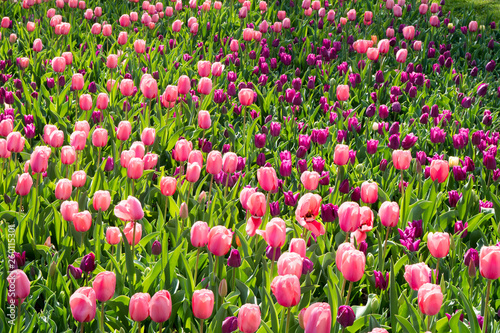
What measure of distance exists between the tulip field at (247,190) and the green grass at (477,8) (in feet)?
5.12

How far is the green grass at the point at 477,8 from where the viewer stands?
8.00m

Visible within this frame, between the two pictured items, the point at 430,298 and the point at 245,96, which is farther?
the point at 245,96

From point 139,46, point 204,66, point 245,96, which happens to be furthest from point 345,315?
point 139,46

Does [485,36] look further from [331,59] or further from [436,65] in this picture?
[331,59]

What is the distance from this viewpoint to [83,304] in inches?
72.0

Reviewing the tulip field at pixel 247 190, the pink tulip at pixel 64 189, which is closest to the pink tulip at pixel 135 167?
the tulip field at pixel 247 190

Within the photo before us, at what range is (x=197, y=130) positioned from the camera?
13.7ft

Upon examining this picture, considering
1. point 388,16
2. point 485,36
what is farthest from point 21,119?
point 485,36

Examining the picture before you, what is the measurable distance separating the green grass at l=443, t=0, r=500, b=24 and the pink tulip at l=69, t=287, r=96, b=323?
7.18 m

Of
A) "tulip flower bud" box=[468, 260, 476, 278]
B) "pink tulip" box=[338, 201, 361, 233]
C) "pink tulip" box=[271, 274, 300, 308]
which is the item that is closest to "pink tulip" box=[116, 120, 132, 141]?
"pink tulip" box=[338, 201, 361, 233]

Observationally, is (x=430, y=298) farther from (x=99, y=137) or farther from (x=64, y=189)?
(x=99, y=137)

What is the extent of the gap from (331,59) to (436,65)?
3.38 ft

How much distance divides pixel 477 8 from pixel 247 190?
7.26 m

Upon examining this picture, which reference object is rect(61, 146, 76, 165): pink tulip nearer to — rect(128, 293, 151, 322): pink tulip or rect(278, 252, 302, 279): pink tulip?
rect(128, 293, 151, 322): pink tulip
